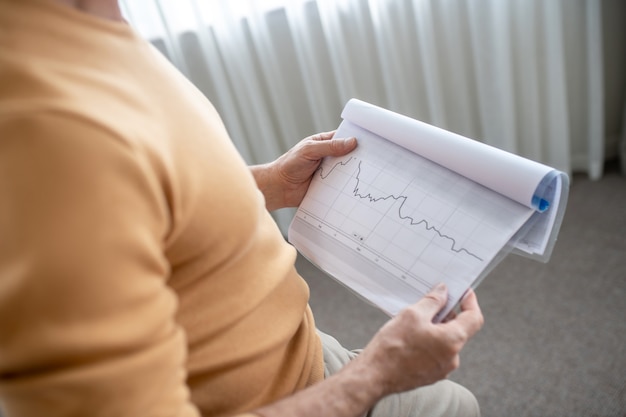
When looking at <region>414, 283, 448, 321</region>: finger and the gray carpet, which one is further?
the gray carpet

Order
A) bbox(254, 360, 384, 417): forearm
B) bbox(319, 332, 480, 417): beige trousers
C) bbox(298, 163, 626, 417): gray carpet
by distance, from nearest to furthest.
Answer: bbox(254, 360, 384, 417): forearm, bbox(319, 332, 480, 417): beige trousers, bbox(298, 163, 626, 417): gray carpet

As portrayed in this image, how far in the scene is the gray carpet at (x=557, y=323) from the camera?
43.2 inches

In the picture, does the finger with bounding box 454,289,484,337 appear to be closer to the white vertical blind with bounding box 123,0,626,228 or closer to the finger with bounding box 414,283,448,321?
the finger with bounding box 414,283,448,321

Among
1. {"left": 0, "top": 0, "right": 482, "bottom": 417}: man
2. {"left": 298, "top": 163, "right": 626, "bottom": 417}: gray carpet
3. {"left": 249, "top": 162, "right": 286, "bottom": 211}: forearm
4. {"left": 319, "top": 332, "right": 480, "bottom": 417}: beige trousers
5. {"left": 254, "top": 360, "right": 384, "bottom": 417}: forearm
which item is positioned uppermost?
{"left": 0, "top": 0, "right": 482, "bottom": 417}: man

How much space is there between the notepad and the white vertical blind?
86cm

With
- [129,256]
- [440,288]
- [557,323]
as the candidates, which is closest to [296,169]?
[440,288]

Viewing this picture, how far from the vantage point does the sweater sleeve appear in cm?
31

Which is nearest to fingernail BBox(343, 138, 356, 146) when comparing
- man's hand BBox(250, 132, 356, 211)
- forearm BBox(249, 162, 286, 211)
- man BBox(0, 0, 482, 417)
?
man's hand BBox(250, 132, 356, 211)

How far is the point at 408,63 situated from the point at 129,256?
4.62 ft

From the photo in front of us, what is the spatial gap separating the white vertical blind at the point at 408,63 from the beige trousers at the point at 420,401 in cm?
108

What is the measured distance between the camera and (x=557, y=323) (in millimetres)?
1250

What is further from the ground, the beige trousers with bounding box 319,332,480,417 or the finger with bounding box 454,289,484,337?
the finger with bounding box 454,289,484,337

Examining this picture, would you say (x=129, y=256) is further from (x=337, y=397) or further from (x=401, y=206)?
(x=401, y=206)

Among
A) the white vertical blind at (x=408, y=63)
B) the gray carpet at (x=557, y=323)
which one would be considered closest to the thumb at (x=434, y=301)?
the gray carpet at (x=557, y=323)
